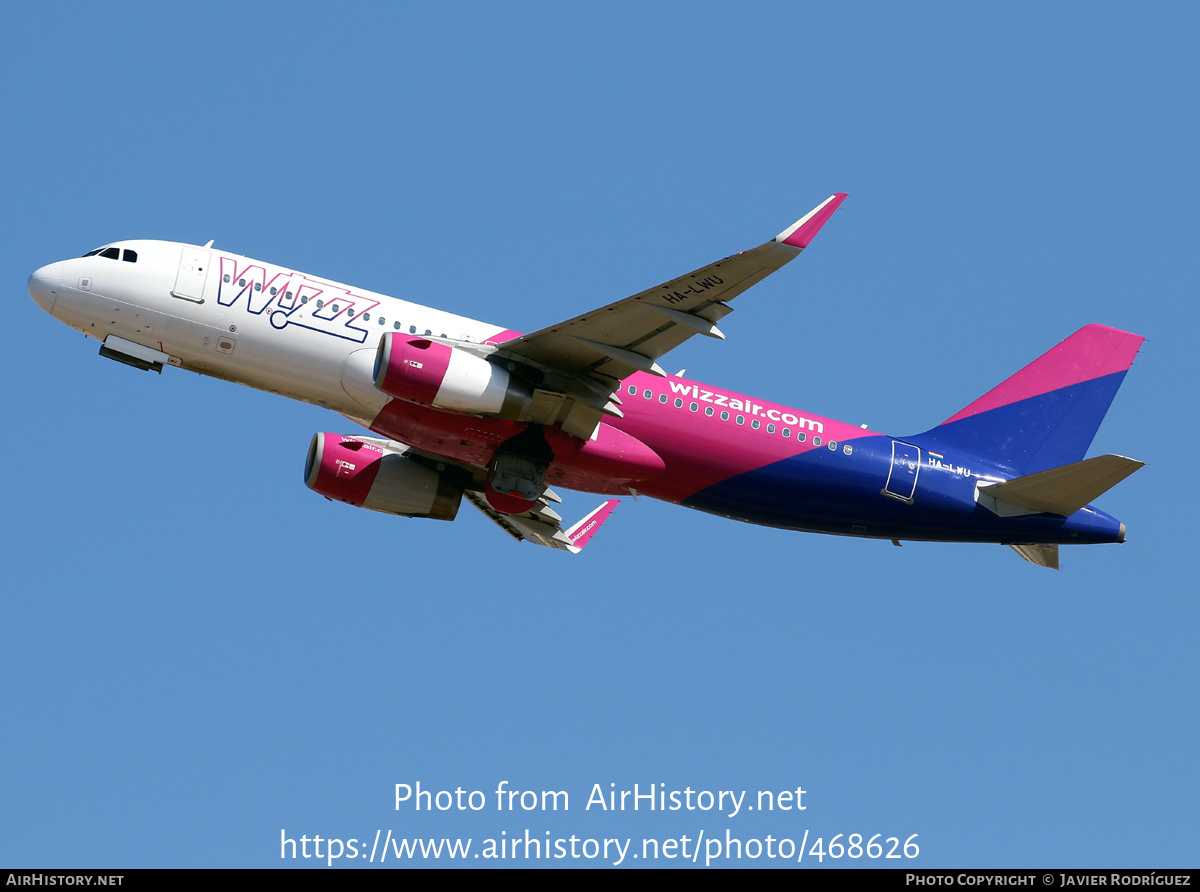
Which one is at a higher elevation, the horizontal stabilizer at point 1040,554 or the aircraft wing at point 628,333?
the aircraft wing at point 628,333

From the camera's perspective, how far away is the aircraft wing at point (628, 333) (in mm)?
27312

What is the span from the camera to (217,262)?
1253 inches

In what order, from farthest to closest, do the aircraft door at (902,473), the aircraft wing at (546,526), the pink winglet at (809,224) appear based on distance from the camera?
the aircraft wing at (546,526) < the aircraft door at (902,473) < the pink winglet at (809,224)

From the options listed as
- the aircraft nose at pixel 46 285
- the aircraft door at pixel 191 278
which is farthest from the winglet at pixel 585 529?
the aircraft nose at pixel 46 285

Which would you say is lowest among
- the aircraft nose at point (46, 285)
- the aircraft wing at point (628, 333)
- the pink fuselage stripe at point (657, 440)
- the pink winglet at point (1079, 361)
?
the pink fuselage stripe at point (657, 440)

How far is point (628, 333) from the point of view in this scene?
98.8 feet

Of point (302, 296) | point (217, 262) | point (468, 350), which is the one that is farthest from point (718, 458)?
point (217, 262)

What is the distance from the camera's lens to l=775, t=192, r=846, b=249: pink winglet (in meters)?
26.9

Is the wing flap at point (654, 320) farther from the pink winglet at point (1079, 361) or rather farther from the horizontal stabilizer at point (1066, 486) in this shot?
the pink winglet at point (1079, 361)

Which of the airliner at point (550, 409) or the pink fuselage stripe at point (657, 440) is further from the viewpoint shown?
the pink fuselage stripe at point (657, 440)

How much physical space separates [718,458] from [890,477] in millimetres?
4873

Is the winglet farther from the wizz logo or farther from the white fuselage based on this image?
the wizz logo

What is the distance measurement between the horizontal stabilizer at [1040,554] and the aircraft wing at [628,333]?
12729mm

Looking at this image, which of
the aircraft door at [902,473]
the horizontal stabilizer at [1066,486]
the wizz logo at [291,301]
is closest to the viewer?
the wizz logo at [291,301]
